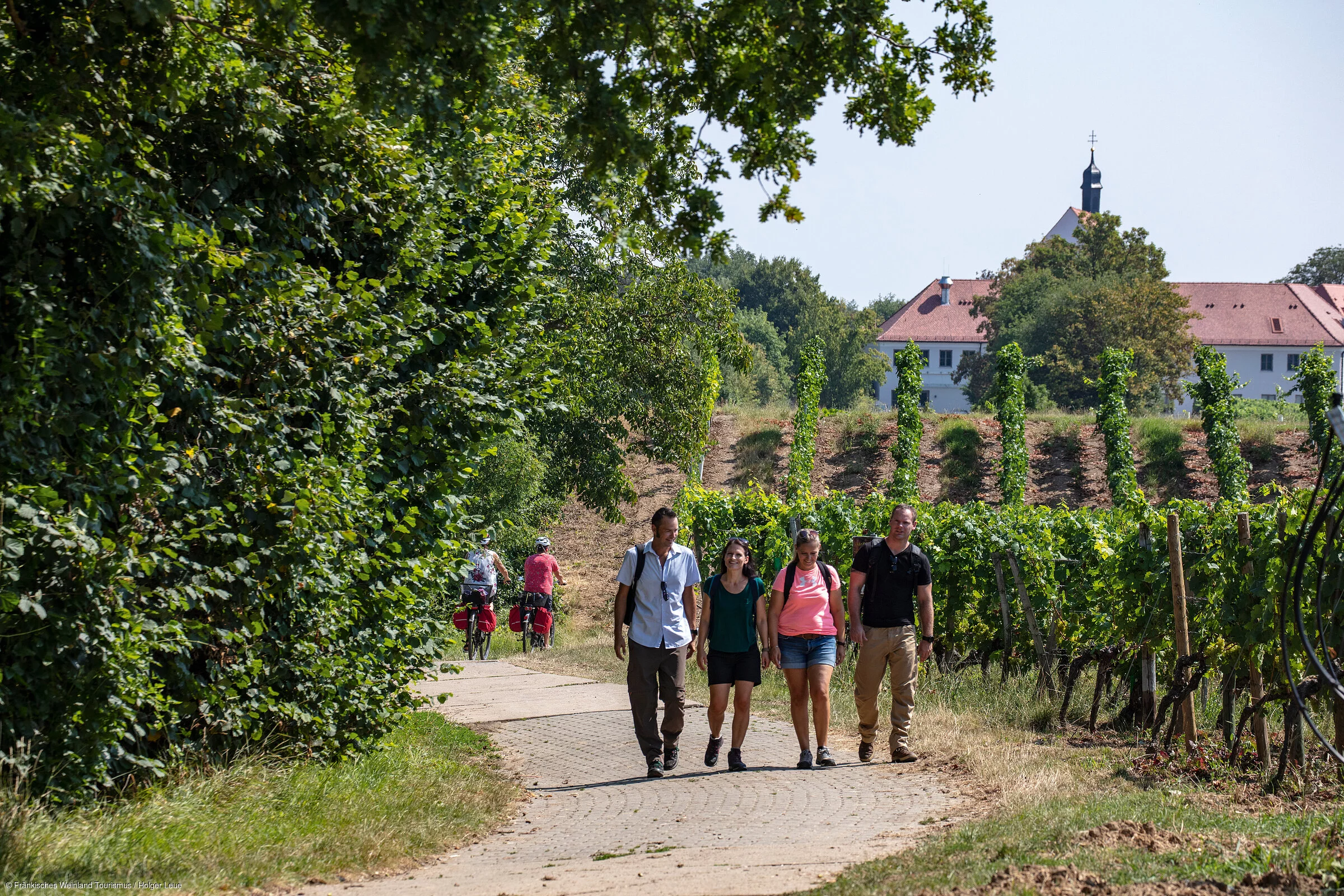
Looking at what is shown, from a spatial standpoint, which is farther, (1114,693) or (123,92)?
(1114,693)

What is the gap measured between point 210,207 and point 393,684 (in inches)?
131

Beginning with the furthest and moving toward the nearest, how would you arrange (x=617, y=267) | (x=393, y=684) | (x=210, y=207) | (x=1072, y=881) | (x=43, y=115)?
(x=617, y=267)
(x=393, y=684)
(x=210, y=207)
(x=43, y=115)
(x=1072, y=881)

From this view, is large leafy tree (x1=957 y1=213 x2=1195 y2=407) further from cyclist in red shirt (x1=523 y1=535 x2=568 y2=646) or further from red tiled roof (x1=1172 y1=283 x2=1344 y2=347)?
cyclist in red shirt (x1=523 y1=535 x2=568 y2=646)

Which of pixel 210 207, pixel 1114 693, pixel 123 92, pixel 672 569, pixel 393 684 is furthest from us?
pixel 1114 693

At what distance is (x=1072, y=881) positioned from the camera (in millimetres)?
4883

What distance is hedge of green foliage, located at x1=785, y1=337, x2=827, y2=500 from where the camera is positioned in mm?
37531

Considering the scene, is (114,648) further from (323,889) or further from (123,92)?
(123,92)

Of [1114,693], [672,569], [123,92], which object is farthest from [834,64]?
[1114,693]

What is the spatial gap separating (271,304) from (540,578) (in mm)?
11520

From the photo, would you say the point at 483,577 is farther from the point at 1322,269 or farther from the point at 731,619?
the point at 1322,269

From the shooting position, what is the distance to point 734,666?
8844mm

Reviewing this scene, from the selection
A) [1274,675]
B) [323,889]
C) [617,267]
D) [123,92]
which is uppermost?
[617,267]

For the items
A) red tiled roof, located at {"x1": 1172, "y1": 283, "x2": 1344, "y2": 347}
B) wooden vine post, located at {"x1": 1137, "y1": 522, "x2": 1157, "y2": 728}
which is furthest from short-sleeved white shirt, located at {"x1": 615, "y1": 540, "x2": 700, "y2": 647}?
red tiled roof, located at {"x1": 1172, "y1": 283, "x2": 1344, "y2": 347}

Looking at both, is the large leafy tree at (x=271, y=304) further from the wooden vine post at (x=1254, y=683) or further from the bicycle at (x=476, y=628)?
the bicycle at (x=476, y=628)
